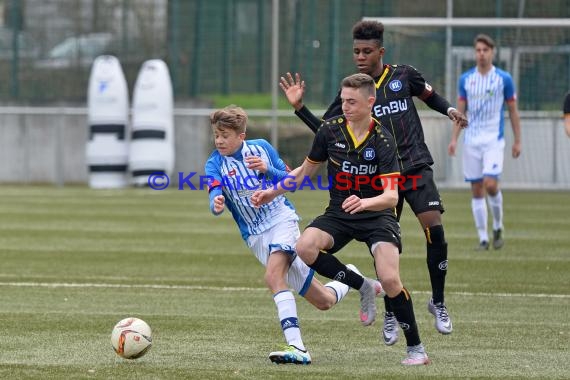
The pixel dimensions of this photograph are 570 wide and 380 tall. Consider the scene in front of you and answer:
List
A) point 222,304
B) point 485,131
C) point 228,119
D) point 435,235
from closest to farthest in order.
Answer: point 228,119, point 435,235, point 222,304, point 485,131

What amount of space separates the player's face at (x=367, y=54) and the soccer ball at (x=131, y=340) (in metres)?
2.56

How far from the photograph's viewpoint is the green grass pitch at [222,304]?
275 inches

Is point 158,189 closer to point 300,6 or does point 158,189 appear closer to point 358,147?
point 300,6

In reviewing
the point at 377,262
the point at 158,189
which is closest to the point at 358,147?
the point at 377,262

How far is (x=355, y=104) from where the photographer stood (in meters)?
7.27

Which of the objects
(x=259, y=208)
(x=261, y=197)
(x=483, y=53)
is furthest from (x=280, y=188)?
(x=483, y=53)

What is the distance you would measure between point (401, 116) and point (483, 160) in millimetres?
5696

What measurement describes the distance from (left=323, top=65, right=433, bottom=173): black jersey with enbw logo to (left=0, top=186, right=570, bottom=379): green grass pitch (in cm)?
122

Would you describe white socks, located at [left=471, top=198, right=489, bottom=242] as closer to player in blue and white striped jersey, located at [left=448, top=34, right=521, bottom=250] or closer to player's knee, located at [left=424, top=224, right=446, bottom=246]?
player in blue and white striped jersey, located at [left=448, top=34, right=521, bottom=250]

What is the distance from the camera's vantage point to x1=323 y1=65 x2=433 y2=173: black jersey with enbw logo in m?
8.55

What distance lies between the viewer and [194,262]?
1302 cm

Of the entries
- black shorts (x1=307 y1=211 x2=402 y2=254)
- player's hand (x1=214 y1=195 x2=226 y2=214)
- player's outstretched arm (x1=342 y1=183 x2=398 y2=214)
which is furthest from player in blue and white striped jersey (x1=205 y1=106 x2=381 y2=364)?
player's outstretched arm (x1=342 y1=183 x2=398 y2=214)

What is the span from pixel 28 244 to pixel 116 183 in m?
11.5

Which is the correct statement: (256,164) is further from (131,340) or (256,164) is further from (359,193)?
(131,340)
